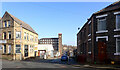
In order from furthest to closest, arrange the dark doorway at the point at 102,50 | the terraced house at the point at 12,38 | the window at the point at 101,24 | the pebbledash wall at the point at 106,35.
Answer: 1. the terraced house at the point at 12,38
2. the window at the point at 101,24
3. the dark doorway at the point at 102,50
4. the pebbledash wall at the point at 106,35

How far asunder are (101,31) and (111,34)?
1.57 meters

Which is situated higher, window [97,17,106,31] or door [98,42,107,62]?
window [97,17,106,31]

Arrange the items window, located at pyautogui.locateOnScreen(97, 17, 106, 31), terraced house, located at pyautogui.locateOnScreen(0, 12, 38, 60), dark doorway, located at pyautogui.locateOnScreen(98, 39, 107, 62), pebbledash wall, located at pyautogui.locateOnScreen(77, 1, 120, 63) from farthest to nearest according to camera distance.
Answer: terraced house, located at pyautogui.locateOnScreen(0, 12, 38, 60), window, located at pyautogui.locateOnScreen(97, 17, 106, 31), dark doorway, located at pyautogui.locateOnScreen(98, 39, 107, 62), pebbledash wall, located at pyautogui.locateOnScreen(77, 1, 120, 63)

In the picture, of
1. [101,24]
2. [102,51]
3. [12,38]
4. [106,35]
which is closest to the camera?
[106,35]

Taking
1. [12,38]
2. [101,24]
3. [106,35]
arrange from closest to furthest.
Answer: [106,35] → [101,24] → [12,38]

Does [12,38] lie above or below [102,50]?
above

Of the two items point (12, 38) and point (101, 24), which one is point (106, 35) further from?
point (12, 38)

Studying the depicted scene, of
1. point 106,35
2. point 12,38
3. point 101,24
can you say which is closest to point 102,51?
point 106,35

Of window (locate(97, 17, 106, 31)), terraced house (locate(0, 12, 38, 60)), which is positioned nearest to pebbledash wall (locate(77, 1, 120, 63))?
window (locate(97, 17, 106, 31))

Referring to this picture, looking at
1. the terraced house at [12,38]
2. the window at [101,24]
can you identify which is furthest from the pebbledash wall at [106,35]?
the terraced house at [12,38]

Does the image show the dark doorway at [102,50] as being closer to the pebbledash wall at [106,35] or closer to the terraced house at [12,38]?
the pebbledash wall at [106,35]

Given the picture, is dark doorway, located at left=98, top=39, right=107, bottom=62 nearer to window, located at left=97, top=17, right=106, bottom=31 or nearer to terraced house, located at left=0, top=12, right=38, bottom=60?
window, located at left=97, top=17, right=106, bottom=31


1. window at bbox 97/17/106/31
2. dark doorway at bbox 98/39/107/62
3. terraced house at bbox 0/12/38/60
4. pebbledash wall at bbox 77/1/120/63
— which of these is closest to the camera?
pebbledash wall at bbox 77/1/120/63

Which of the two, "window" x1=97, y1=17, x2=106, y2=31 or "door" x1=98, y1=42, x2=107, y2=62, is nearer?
"door" x1=98, y1=42, x2=107, y2=62
